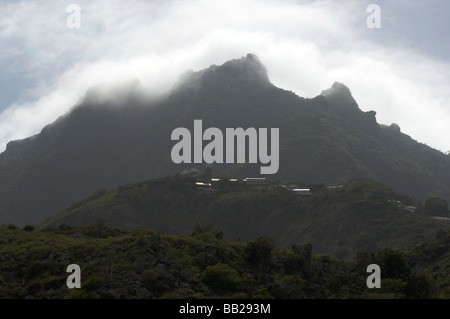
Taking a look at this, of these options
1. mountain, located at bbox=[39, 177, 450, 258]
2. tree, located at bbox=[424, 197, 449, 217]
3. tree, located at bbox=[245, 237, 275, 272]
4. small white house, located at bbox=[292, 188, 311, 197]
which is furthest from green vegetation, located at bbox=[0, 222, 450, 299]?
small white house, located at bbox=[292, 188, 311, 197]

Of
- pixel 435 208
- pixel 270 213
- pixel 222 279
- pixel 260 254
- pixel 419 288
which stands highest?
pixel 435 208

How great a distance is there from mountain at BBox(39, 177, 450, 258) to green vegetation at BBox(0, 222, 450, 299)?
5980 centimetres

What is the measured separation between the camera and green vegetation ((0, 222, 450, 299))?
45.7m

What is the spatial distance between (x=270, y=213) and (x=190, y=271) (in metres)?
106

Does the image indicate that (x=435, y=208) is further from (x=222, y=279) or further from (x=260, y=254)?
(x=222, y=279)

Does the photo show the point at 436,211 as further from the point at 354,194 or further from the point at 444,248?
the point at 444,248

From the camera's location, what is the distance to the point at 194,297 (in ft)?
140

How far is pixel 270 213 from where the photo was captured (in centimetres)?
15538

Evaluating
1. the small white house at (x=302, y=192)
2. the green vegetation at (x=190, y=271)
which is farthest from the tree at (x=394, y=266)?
the small white house at (x=302, y=192)

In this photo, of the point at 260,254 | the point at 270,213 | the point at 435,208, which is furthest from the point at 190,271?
the point at 435,208

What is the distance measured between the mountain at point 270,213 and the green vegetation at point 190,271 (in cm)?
5980

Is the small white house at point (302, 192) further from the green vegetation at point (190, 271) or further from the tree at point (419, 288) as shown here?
the tree at point (419, 288)

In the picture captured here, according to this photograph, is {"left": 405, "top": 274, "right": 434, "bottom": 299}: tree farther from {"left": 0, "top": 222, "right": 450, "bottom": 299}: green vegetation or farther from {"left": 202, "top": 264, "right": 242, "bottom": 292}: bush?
{"left": 202, "top": 264, "right": 242, "bottom": 292}: bush

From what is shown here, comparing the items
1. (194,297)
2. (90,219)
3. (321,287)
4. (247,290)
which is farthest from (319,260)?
(90,219)
